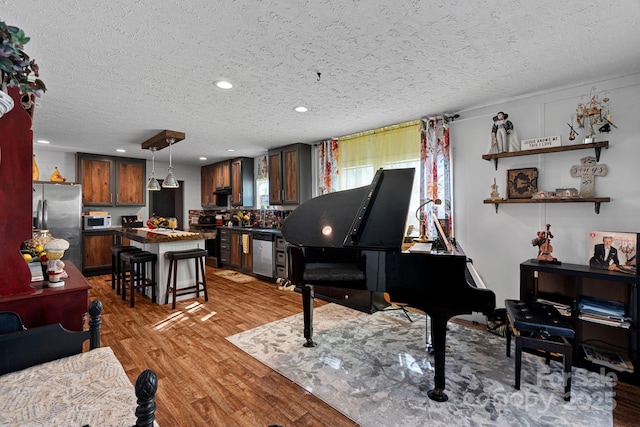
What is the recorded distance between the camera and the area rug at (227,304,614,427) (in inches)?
74.5

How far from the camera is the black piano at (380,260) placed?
1986 mm

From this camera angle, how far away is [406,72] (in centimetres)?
253

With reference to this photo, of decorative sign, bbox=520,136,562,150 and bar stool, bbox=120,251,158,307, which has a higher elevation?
decorative sign, bbox=520,136,562,150

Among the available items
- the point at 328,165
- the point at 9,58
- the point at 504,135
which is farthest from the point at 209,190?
the point at 9,58

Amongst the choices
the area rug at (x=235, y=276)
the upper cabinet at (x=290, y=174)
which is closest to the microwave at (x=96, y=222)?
the area rug at (x=235, y=276)

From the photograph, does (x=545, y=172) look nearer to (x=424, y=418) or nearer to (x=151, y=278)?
(x=424, y=418)

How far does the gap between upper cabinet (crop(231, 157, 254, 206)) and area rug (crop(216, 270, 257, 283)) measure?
146 cm

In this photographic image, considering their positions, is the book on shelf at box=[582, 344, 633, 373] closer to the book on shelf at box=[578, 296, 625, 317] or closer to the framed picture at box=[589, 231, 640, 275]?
the book on shelf at box=[578, 296, 625, 317]

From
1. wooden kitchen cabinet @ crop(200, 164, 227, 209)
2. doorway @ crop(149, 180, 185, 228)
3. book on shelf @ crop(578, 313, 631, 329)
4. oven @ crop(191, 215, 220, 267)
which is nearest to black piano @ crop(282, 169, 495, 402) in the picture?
book on shelf @ crop(578, 313, 631, 329)

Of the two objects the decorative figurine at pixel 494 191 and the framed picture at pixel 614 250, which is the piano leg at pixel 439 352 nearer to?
the framed picture at pixel 614 250

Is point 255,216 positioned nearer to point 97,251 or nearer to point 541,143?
point 97,251

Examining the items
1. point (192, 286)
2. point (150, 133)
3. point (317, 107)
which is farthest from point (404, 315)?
point (150, 133)

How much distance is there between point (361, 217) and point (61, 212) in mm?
5567

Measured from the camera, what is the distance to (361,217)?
245cm
